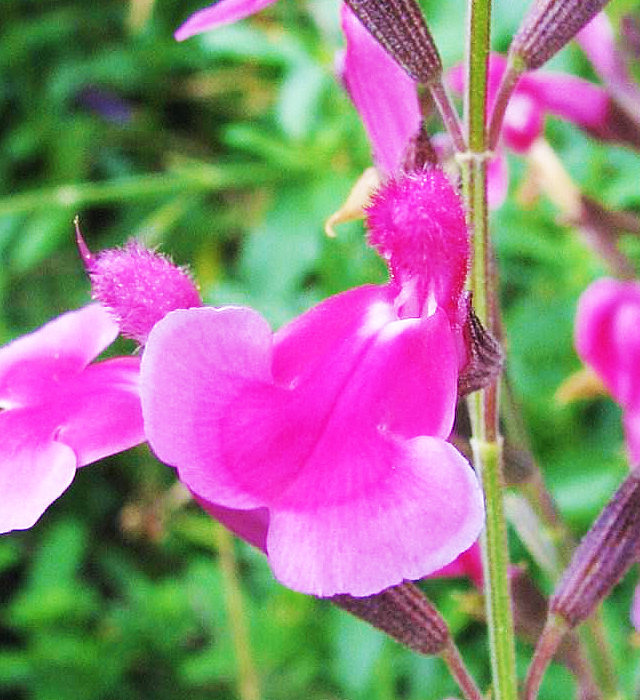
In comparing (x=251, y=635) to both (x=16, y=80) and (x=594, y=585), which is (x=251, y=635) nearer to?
(x=594, y=585)

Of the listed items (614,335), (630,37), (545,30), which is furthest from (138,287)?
(630,37)

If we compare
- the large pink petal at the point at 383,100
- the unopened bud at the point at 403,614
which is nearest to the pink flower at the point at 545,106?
the large pink petal at the point at 383,100

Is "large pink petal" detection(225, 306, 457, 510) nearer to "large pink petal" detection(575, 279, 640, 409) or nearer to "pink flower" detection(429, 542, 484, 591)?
"pink flower" detection(429, 542, 484, 591)

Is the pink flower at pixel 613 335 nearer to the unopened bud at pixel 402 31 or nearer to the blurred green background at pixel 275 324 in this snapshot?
the blurred green background at pixel 275 324

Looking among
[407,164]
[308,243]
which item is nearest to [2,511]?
[407,164]

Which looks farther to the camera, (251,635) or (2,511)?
(251,635)

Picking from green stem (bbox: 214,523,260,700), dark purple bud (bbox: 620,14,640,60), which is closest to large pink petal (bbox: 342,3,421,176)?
dark purple bud (bbox: 620,14,640,60)

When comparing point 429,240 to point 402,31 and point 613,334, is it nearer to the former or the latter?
point 402,31
